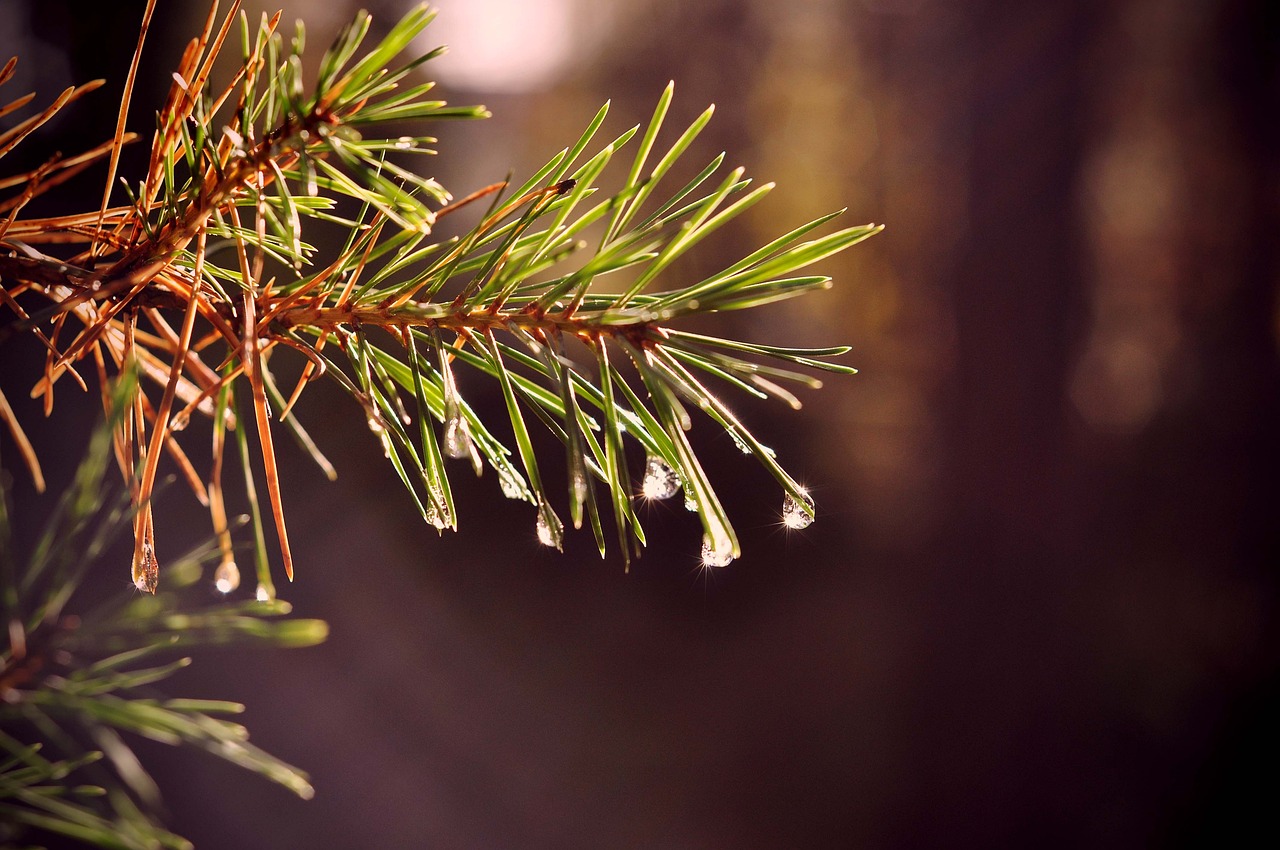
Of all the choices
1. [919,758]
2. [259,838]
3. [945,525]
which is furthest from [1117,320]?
[259,838]

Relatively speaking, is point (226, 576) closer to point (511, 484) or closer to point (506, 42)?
point (511, 484)

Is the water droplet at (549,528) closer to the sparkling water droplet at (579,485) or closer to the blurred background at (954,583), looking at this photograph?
the sparkling water droplet at (579,485)

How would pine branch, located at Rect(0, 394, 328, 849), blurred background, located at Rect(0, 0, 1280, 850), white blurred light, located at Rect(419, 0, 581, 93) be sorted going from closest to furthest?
pine branch, located at Rect(0, 394, 328, 849) < blurred background, located at Rect(0, 0, 1280, 850) < white blurred light, located at Rect(419, 0, 581, 93)

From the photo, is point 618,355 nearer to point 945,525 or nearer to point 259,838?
point 945,525

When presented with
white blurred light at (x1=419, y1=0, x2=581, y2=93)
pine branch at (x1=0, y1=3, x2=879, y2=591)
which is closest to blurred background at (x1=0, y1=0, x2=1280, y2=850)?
white blurred light at (x1=419, y1=0, x2=581, y2=93)

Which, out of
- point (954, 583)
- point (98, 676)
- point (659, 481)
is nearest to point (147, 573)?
point (98, 676)

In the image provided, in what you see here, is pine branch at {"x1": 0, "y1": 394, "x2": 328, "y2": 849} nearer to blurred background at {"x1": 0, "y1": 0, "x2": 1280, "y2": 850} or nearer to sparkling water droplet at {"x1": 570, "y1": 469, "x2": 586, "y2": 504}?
sparkling water droplet at {"x1": 570, "y1": 469, "x2": 586, "y2": 504}

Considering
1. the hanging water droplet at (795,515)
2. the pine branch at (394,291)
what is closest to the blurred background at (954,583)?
the pine branch at (394,291)
